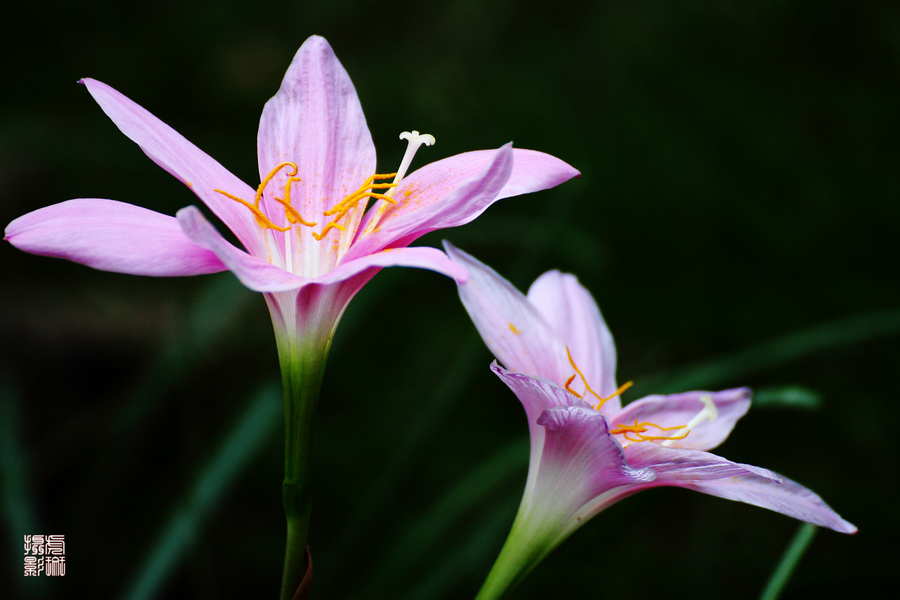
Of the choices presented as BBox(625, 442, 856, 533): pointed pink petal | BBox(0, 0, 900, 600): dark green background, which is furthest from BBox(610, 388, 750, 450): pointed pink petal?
BBox(0, 0, 900, 600): dark green background

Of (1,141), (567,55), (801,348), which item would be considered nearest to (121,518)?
(1,141)

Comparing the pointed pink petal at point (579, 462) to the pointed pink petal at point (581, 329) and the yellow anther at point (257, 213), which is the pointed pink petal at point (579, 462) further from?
the yellow anther at point (257, 213)

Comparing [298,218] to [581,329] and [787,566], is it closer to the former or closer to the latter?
[581,329]

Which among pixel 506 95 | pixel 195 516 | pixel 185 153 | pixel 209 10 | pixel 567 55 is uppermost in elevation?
pixel 209 10

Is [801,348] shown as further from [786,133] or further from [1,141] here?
[1,141]

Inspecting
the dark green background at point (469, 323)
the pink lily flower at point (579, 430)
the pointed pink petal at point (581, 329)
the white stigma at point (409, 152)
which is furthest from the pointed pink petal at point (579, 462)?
the dark green background at point (469, 323)

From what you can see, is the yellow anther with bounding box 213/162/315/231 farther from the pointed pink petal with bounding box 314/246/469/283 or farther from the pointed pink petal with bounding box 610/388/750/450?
the pointed pink petal with bounding box 610/388/750/450
